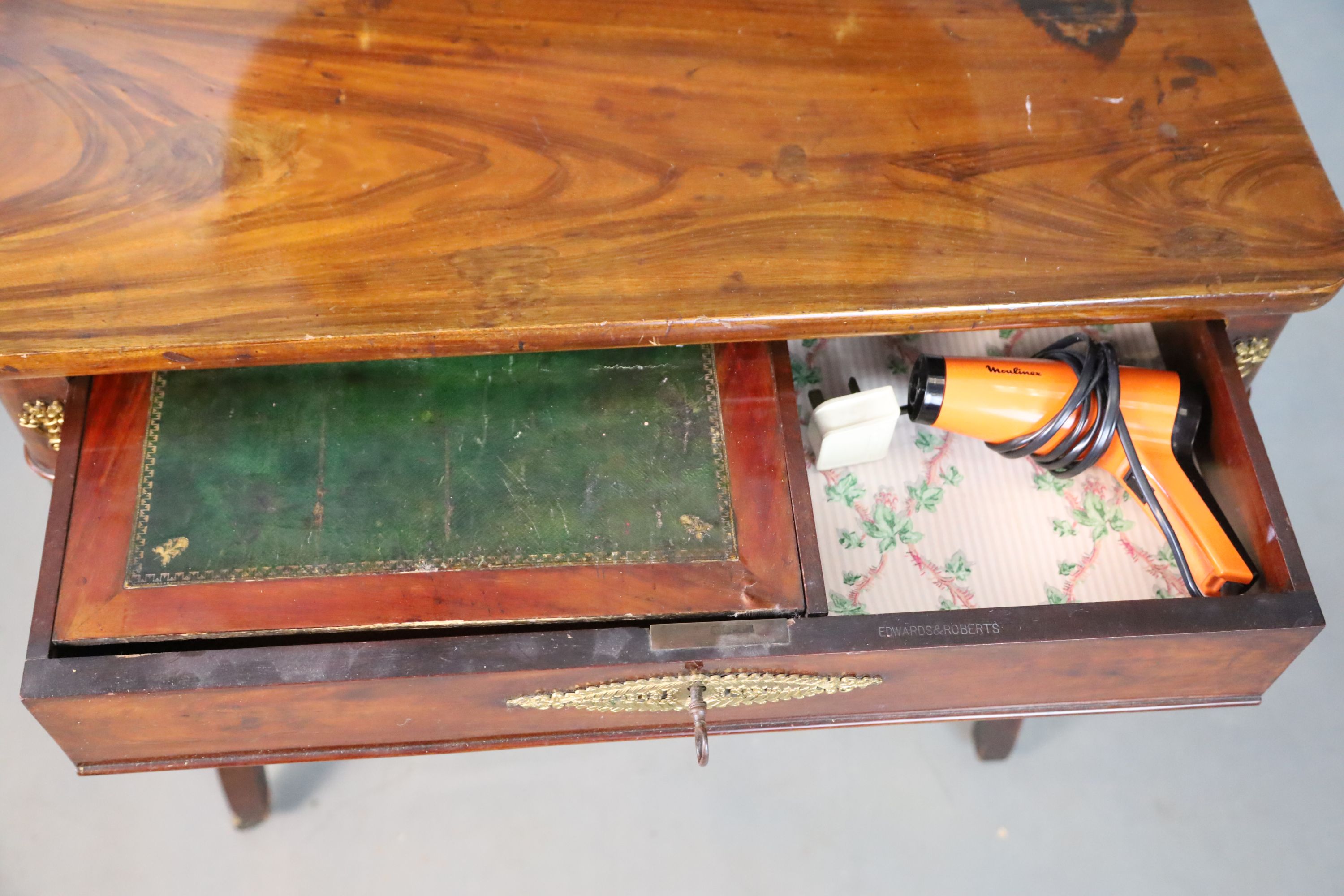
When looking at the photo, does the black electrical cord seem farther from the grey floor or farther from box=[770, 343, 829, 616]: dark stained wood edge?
the grey floor

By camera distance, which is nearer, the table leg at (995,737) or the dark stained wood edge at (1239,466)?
the dark stained wood edge at (1239,466)

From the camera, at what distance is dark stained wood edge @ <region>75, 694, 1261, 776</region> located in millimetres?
1086

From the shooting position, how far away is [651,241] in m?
1.03

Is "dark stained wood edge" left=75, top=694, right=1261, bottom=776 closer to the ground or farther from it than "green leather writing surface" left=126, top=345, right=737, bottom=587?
closer to the ground

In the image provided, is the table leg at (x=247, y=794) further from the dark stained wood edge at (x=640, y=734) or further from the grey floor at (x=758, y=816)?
the dark stained wood edge at (x=640, y=734)

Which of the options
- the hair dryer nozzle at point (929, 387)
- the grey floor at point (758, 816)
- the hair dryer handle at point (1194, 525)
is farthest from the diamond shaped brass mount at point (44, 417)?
the hair dryer handle at point (1194, 525)

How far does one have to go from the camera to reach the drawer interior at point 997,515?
1.15m

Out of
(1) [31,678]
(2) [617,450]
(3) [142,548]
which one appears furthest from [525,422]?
(1) [31,678]

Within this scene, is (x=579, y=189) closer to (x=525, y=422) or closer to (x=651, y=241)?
(x=651, y=241)

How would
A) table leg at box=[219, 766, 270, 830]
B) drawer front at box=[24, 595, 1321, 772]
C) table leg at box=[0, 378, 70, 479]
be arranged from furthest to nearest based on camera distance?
table leg at box=[219, 766, 270, 830]
table leg at box=[0, 378, 70, 479]
drawer front at box=[24, 595, 1321, 772]

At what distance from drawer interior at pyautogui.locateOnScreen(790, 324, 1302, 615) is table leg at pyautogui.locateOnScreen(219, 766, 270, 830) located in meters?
0.65

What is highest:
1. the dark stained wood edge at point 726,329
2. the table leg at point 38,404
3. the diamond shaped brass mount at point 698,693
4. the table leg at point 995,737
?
the table leg at point 38,404

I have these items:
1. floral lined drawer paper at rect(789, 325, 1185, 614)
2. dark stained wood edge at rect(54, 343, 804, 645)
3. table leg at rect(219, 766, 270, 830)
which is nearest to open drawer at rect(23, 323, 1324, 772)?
dark stained wood edge at rect(54, 343, 804, 645)

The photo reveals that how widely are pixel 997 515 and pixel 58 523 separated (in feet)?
2.71
